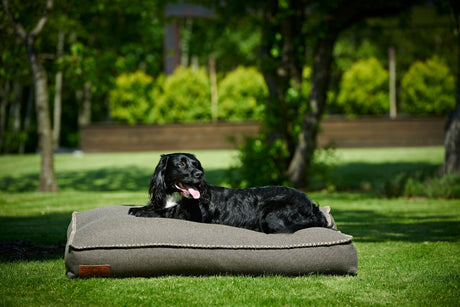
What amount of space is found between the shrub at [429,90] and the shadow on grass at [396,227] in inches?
949

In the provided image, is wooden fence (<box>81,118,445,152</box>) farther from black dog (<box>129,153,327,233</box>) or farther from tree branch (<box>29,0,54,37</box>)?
black dog (<box>129,153,327,233</box>)

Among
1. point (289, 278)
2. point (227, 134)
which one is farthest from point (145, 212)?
point (227, 134)

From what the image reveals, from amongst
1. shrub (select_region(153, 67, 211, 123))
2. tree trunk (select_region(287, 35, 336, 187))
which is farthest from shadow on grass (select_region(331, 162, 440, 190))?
shrub (select_region(153, 67, 211, 123))

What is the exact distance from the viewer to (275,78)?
1306cm

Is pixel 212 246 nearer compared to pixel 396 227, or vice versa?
pixel 212 246

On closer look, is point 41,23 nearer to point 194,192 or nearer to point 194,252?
point 194,192

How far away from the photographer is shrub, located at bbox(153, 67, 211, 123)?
98.0ft

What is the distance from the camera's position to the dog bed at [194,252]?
4.69 meters

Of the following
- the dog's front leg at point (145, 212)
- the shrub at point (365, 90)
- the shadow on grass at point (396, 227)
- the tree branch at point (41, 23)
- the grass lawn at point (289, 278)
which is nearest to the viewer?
the grass lawn at point (289, 278)

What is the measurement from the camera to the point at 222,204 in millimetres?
5441

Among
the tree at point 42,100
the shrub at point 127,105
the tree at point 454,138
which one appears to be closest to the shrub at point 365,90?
the shrub at point 127,105

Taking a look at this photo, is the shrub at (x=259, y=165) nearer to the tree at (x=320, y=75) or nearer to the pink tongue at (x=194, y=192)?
the tree at (x=320, y=75)

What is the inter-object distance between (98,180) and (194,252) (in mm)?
12633

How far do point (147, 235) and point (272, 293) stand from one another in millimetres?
1273
